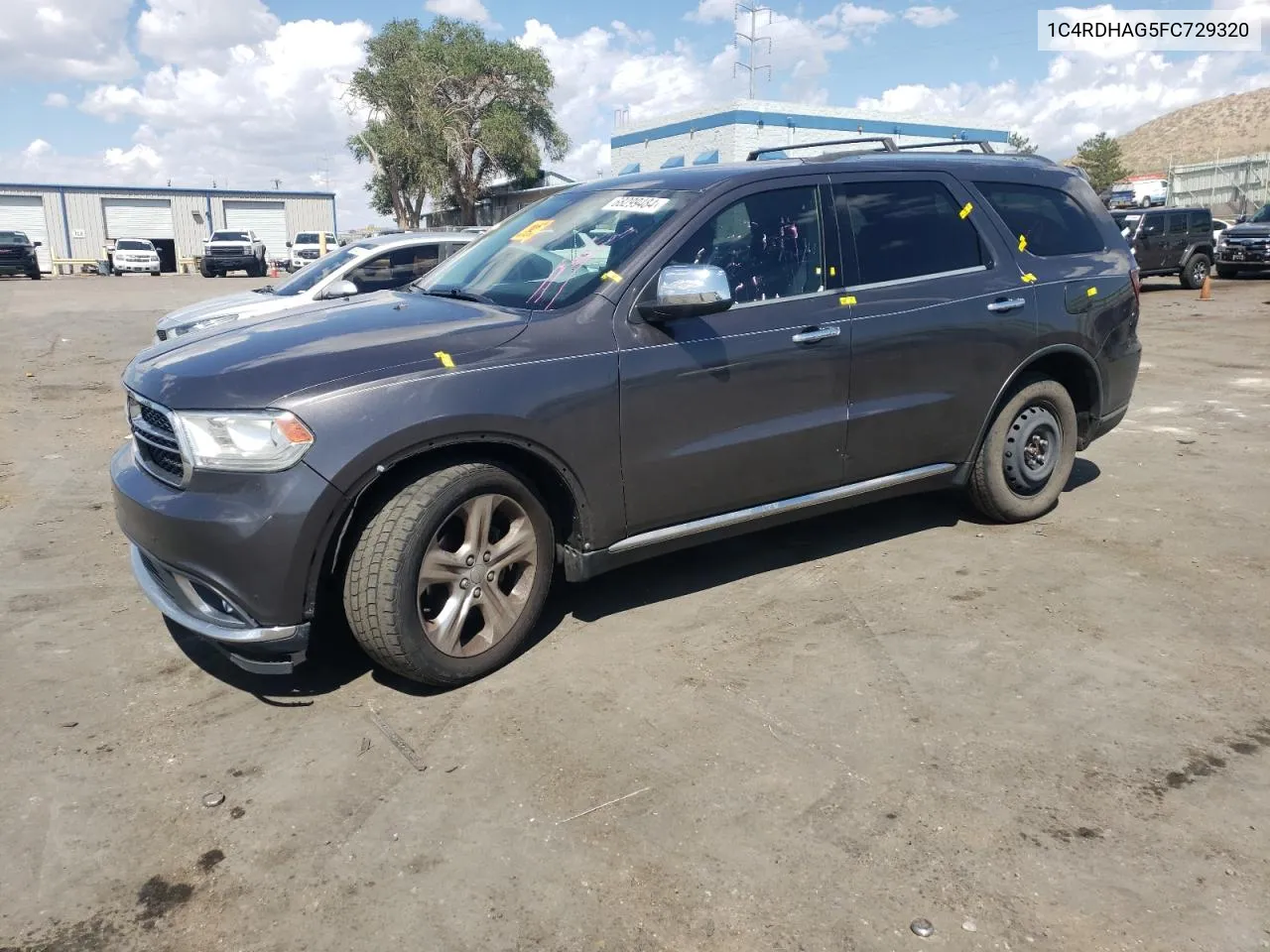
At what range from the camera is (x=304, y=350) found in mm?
3459

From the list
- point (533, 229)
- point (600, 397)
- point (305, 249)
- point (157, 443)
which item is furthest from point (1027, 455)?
point (305, 249)

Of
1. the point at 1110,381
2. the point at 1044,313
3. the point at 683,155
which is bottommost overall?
the point at 1110,381

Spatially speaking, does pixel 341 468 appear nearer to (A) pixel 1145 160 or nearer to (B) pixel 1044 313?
(B) pixel 1044 313

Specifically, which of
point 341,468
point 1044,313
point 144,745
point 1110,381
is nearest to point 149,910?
point 144,745

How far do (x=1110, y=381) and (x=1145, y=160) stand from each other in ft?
414

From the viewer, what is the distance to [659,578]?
474cm

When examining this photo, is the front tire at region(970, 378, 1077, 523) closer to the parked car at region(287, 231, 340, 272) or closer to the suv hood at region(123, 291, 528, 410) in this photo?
the suv hood at region(123, 291, 528, 410)

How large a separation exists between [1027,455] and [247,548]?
4063 mm

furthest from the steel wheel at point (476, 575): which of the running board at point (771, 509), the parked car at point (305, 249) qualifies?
the parked car at point (305, 249)

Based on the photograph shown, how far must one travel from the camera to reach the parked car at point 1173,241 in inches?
827

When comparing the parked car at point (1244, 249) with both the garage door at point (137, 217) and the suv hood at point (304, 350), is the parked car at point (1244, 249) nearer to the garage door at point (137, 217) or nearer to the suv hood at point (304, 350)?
the suv hood at point (304, 350)

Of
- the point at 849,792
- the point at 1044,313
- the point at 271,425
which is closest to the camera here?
the point at 849,792

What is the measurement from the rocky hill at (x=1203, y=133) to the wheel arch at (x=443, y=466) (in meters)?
113

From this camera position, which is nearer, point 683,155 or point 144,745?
point 144,745
